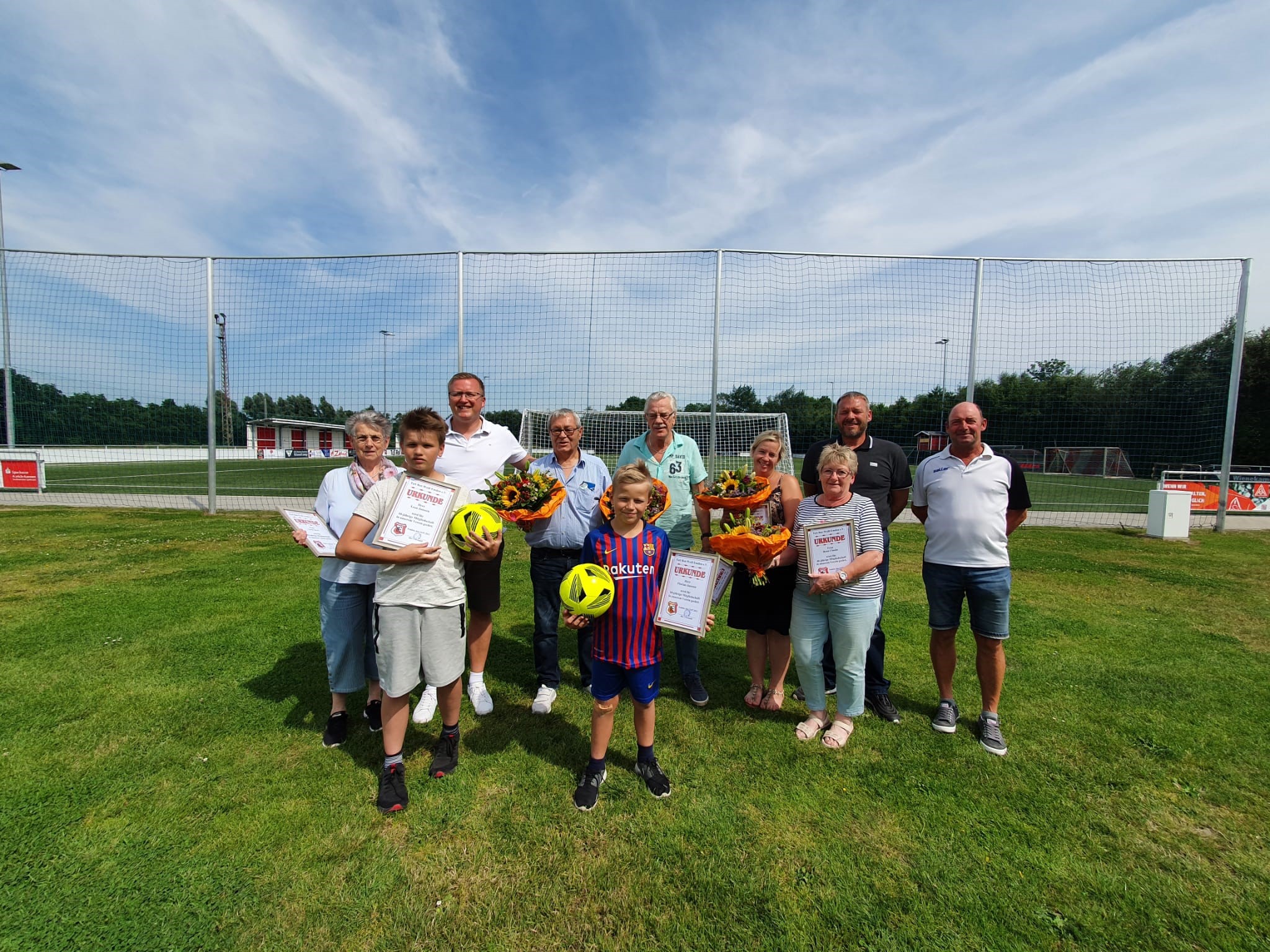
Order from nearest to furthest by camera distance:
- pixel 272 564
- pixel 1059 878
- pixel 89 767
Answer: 1. pixel 1059 878
2. pixel 89 767
3. pixel 272 564

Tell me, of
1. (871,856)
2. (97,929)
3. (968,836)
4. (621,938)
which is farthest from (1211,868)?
(97,929)

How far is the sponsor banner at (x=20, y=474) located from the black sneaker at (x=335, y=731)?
15754 mm

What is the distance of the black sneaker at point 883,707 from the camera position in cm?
362

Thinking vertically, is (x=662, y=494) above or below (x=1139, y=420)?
below

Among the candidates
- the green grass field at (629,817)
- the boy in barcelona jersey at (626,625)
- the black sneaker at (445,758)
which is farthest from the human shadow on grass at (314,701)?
the boy in barcelona jersey at (626,625)

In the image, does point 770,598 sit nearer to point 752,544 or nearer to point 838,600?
point 838,600

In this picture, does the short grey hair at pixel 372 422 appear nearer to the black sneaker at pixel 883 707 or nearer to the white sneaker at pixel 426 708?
the white sneaker at pixel 426 708

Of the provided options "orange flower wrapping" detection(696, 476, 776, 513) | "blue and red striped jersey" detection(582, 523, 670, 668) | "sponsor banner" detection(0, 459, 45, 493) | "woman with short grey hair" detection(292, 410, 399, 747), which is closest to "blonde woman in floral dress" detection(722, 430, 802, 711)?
"orange flower wrapping" detection(696, 476, 776, 513)

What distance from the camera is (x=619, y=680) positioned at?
279 centimetres

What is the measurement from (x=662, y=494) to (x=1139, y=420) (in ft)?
39.9

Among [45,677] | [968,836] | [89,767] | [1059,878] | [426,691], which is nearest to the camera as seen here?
[1059,878]

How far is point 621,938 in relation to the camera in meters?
2.00

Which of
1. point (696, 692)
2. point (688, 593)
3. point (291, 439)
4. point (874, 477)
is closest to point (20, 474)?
point (291, 439)

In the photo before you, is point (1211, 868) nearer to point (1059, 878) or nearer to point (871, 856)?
point (1059, 878)
